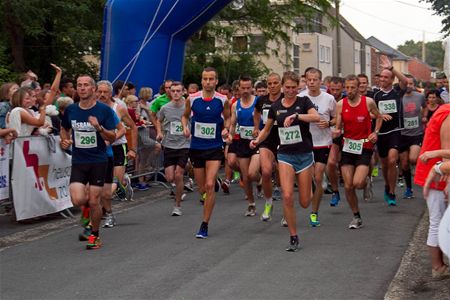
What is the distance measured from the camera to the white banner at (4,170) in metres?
11.3

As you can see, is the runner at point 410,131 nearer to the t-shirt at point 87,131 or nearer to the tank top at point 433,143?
the t-shirt at point 87,131

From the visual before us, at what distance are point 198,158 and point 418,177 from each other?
3738 mm

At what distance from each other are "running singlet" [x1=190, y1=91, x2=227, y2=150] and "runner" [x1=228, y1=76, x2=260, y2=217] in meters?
1.19

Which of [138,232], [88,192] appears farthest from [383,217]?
[88,192]

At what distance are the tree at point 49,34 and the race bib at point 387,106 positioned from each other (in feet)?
32.6

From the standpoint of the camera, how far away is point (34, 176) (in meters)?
11.8

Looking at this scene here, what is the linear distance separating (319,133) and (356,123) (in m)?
0.52

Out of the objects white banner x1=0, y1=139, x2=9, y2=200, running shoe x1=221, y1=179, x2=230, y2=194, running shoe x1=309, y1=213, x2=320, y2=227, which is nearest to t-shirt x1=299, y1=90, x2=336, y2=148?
running shoe x1=309, y1=213, x2=320, y2=227

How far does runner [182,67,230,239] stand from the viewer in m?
10.6

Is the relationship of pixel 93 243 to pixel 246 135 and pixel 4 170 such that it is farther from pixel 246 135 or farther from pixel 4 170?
pixel 246 135

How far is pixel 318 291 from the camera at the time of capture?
23.3 ft

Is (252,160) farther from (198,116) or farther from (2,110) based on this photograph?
(2,110)

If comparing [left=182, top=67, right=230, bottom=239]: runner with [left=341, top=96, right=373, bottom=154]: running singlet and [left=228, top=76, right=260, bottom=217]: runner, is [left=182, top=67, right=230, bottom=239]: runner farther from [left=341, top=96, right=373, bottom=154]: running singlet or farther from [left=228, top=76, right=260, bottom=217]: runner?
[left=341, top=96, right=373, bottom=154]: running singlet

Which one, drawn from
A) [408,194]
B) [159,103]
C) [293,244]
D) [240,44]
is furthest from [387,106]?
[240,44]
